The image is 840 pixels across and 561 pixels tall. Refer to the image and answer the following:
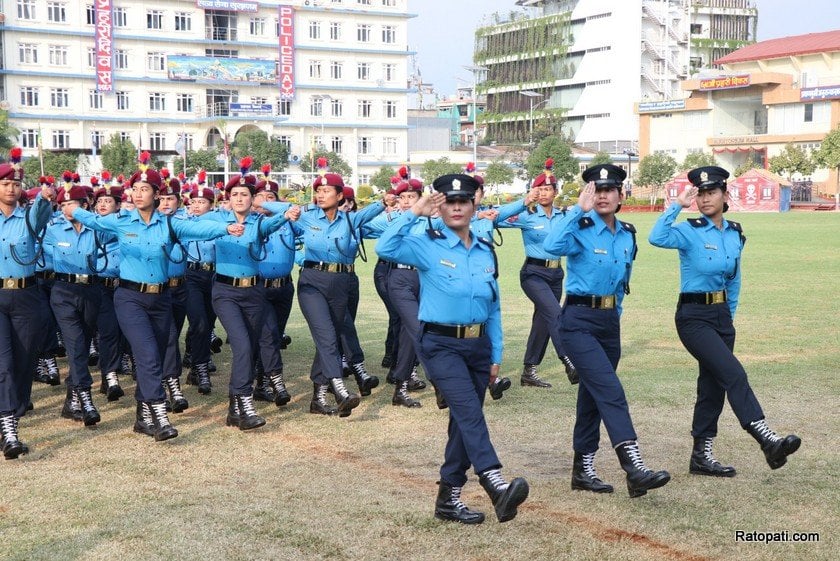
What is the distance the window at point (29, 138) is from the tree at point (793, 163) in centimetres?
5373

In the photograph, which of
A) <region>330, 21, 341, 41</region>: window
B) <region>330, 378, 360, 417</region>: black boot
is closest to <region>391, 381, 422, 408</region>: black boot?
<region>330, 378, 360, 417</region>: black boot

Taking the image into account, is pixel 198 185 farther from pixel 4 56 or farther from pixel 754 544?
pixel 4 56

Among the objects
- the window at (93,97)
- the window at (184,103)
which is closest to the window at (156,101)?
the window at (184,103)

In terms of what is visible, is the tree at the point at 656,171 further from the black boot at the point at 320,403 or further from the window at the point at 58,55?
the black boot at the point at 320,403

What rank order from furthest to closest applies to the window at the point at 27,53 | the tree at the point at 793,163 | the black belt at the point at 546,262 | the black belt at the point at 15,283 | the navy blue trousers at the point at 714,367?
the window at the point at 27,53, the tree at the point at 793,163, the black belt at the point at 546,262, the black belt at the point at 15,283, the navy blue trousers at the point at 714,367

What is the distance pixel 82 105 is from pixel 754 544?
8008 centimetres

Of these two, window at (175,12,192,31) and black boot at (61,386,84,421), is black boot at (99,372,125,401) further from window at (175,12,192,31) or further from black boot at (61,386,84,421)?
window at (175,12,192,31)

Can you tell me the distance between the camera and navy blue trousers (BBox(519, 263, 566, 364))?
10531mm

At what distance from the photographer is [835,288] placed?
19.8 metres

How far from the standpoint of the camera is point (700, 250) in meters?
7.20

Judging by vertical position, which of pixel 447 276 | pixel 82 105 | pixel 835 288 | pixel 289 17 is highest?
pixel 289 17

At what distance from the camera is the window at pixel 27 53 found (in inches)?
3017

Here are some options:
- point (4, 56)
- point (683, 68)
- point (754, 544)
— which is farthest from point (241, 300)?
point (683, 68)

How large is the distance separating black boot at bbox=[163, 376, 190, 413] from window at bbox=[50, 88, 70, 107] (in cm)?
7444
